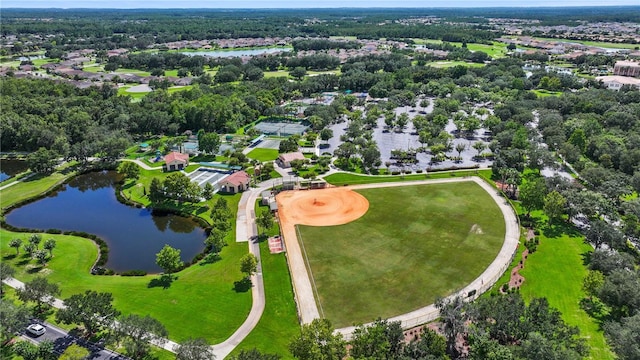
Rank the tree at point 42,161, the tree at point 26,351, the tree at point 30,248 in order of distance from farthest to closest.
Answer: the tree at point 42,161 → the tree at point 30,248 → the tree at point 26,351

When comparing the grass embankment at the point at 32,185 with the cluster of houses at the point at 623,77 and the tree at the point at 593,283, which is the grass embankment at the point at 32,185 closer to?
the tree at the point at 593,283

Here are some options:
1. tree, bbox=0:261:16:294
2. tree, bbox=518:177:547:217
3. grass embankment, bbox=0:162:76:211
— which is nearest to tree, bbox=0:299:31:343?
tree, bbox=0:261:16:294

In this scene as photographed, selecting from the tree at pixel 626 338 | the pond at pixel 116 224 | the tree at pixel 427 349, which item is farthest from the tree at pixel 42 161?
the tree at pixel 626 338

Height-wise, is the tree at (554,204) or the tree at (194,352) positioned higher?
the tree at (554,204)

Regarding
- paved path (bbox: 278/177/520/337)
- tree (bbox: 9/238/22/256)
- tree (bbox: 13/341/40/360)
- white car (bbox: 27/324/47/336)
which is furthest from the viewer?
tree (bbox: 9/238/22/256)

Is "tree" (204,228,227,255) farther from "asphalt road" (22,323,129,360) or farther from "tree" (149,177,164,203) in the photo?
"tree" (149,177,164,203)

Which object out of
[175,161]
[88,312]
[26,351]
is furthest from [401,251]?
[175,161]
